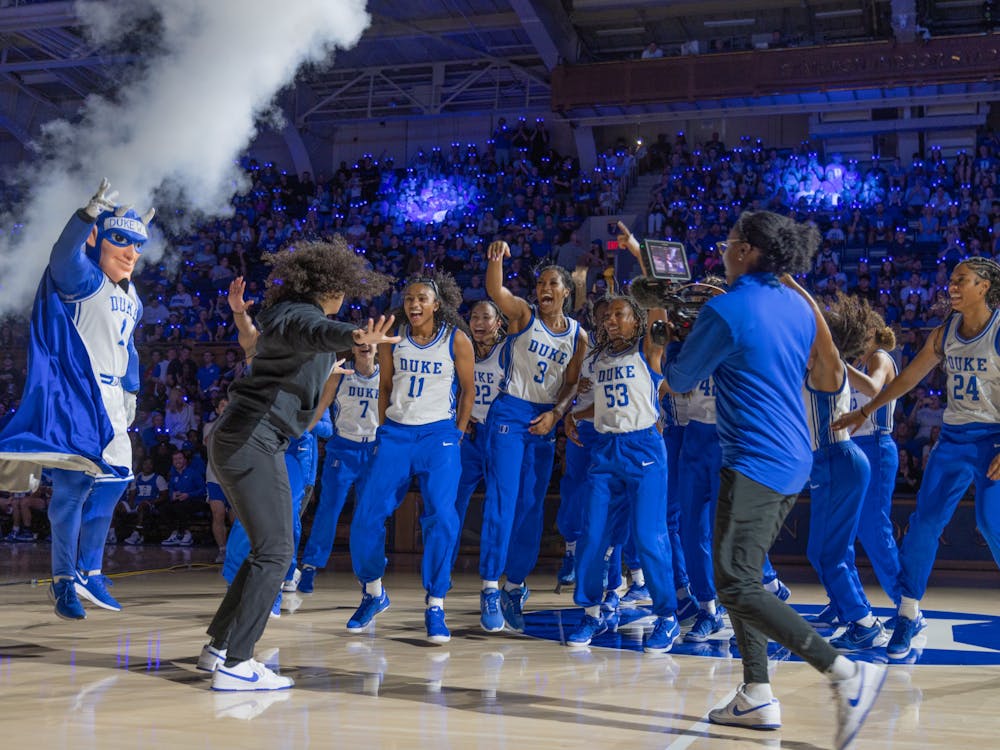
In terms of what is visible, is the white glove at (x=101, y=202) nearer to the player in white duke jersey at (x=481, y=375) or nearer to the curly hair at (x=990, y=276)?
the player in white duke jersey at (x=481, y=375)

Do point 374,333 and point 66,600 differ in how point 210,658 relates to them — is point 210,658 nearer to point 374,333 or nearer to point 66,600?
point 374,333

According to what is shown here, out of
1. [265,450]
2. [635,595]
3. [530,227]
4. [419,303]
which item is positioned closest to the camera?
[265,450]

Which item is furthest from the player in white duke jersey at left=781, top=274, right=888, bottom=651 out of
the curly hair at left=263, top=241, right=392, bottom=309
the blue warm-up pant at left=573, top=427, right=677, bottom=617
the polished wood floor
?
the curly hair at left=263, top=241, right=392, bottom=309

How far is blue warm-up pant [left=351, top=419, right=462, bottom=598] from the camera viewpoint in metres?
5.33

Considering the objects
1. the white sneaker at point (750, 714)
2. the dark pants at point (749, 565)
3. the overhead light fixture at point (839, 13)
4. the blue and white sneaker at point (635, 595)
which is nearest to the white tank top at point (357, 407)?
the blue and white sneaker at point (635, 595)

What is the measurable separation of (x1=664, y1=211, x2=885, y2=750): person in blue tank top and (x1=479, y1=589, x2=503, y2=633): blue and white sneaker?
219 cm

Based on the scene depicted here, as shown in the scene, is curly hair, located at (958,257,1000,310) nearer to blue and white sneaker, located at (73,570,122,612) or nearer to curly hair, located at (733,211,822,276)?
curly hair, located at (733,211,822,276)

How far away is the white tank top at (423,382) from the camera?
17.7 feet

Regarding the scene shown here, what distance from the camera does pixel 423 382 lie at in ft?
17.8

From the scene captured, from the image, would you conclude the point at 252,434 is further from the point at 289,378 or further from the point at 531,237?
the point at 531,237

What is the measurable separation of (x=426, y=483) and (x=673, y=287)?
1909 millimetres

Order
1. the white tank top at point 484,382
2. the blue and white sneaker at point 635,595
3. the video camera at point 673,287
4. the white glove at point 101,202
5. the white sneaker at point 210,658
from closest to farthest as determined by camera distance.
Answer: the video camera at point 673,287 → the white sneaker at point 210,658 → the white glove at point 101,202 → the blue and white sneaker at point 635,595 → the white tank top at point 484,382

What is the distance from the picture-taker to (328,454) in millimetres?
7562

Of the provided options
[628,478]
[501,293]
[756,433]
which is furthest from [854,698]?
[501,293]
